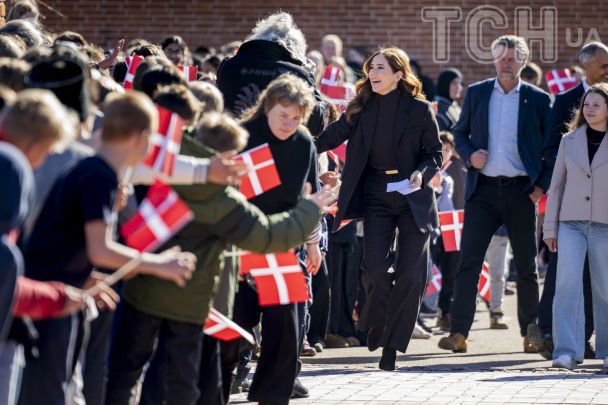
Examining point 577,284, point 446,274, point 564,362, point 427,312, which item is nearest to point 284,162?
point 564,362

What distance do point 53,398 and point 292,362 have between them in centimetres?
227

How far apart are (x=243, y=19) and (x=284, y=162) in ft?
39.4

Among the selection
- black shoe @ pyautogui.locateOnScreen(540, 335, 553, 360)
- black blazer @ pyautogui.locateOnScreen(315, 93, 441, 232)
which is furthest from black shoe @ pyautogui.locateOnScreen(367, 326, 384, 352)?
black shoe @ pyautogui.locateOnScreen(540, 335, 553, 360)

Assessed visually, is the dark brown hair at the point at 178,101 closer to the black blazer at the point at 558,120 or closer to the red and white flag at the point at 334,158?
the red and white flag at the point at 334,158

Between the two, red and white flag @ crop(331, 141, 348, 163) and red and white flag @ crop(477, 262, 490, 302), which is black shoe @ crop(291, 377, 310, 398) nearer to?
red and white flag @ crop(331, 141, 348, 163)

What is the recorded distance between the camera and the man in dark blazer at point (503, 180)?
10.7 meters

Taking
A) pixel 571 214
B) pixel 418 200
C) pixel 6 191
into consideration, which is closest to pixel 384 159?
pixel 418 200

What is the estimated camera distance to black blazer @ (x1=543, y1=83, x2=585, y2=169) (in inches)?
420

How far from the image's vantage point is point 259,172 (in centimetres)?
673

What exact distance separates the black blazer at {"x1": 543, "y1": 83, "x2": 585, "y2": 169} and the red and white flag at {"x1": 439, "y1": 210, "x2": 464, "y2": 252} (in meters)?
1.30

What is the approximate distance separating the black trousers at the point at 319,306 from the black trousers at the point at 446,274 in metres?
2.21

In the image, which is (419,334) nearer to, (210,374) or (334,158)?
(334,158)

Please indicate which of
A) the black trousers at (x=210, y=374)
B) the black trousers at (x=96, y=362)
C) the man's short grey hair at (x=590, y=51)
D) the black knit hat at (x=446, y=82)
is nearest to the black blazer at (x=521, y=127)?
the man's short grey hair at (x=590, y=51)

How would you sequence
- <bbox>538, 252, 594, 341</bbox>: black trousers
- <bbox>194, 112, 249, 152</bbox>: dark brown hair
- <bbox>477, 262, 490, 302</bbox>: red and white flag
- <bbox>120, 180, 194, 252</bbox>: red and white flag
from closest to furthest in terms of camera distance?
<bbox>120, 180, 194, 252</bbox>: red and white flag, <bbox>194, 112, 249, 152</bbox>: dark brown hair, <bbox>538, 252, 594, 341</bbox>: black trousers, <bbox>477, 262, 490, 302</bbox>: red and white flag
